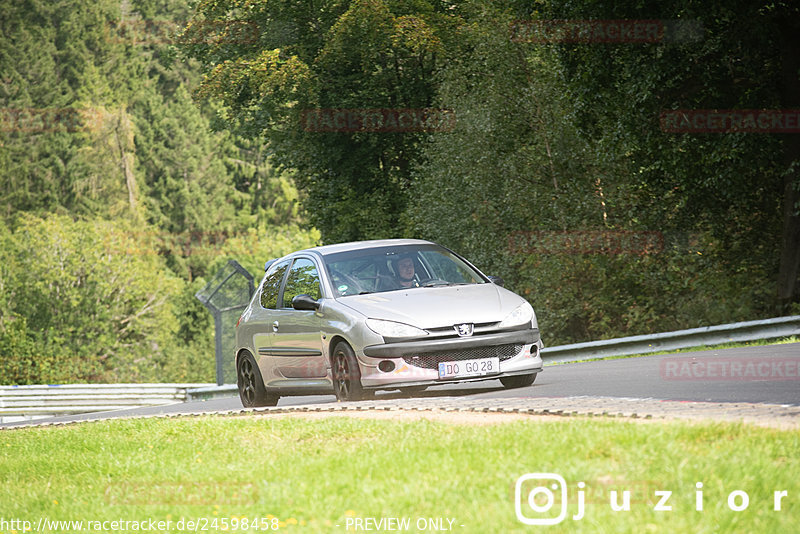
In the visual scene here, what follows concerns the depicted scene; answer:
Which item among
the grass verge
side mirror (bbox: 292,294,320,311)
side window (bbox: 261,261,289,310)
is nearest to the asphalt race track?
side mirror (bbox: 292,294,320,311)

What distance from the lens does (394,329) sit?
1155cm

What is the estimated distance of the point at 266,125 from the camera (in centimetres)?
3928

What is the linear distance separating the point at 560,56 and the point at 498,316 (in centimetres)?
1283

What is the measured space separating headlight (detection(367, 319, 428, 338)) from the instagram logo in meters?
5.08

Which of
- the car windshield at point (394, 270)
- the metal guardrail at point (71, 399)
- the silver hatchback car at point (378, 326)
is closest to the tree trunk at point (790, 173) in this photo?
the car windshield at point (394, 270)

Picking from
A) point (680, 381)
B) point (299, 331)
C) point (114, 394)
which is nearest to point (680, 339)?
point (680, 381)

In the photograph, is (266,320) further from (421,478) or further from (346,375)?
(421,478)

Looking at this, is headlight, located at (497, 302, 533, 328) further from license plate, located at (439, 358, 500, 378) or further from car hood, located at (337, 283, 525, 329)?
license plate, located at (439, 358, 500, 378)

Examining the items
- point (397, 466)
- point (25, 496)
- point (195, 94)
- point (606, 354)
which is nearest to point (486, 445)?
point (397, 466)

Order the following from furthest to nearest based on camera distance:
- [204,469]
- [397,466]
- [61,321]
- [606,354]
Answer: [61,321]
[606,354]
[204,469]
[397,466]

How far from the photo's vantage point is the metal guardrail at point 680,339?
1828 centimetres

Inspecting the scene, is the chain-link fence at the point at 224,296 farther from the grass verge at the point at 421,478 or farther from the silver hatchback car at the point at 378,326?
the grass verge at the point at 421,478

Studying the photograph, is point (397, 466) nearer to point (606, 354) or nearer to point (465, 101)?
point (606, 354)

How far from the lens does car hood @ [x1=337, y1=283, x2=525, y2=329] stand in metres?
11.6
